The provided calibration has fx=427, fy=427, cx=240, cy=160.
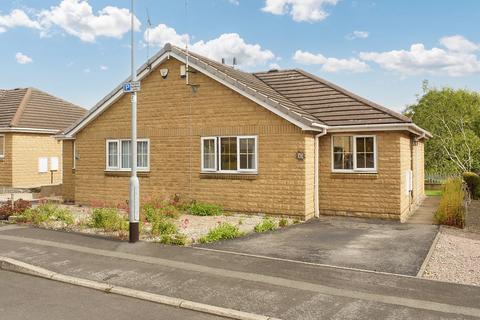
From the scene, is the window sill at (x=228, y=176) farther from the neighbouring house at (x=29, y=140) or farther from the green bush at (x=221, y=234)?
the neighbouring house at (x=29, y=140)

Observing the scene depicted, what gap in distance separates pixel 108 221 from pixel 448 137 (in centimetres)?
3079

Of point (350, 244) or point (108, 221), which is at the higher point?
point (108, 221)

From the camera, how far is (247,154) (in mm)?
14906

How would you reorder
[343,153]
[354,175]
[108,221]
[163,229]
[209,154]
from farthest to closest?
1. [209,154]
2. [343,153]
3. [354,175]
4. [108,221]
5. [163,229]

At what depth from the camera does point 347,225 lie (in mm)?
13227

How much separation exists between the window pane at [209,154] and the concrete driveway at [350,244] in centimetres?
419

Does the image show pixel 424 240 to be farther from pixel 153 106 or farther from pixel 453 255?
pixel 153 106

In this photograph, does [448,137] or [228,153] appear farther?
[448,137]

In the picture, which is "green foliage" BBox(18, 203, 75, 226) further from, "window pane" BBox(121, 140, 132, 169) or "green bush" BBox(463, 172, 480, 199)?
"green bush" BBox(463, 172, 480, 199)

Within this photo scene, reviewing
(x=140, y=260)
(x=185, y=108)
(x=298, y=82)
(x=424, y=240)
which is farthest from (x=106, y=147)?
(x=424, y=240)

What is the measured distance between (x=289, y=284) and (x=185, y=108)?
33.1 ft

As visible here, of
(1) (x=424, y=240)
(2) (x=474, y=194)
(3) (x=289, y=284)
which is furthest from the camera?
(2) (x=474, y=194)

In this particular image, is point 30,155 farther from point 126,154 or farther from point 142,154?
point 142,154

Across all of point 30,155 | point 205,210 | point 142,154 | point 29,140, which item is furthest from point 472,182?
point 29,140
